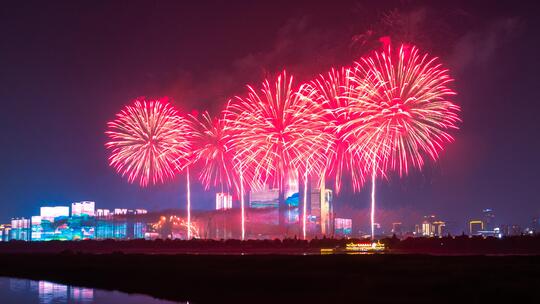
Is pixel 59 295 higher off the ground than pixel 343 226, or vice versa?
pixel 343 226

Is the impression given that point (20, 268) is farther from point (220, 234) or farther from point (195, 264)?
point (220, 234)

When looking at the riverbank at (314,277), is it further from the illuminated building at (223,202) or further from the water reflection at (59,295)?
the illuminated building at (223,202)

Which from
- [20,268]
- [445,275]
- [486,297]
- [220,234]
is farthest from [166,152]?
[220,234]

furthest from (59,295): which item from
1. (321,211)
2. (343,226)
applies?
(343,226)

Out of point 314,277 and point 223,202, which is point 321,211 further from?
point 314,277

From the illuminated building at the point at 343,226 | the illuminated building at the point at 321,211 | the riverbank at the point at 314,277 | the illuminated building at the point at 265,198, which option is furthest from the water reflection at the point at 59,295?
the illuminated building at the point at 265,198

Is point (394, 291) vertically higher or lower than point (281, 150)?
lower

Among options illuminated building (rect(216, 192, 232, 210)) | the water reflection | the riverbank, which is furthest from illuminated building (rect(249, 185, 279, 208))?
the water reflection

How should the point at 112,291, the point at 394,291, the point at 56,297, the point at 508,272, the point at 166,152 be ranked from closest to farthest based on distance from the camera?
the point at 394,291 → the point at 508,272 → the point at 56,297 → the point at 112,291 → the point at 166,152
